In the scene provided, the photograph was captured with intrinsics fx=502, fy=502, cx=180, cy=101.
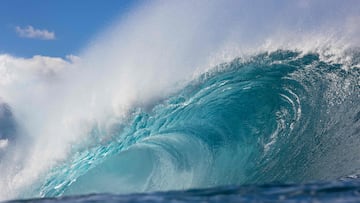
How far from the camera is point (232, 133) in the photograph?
1456 centimetres

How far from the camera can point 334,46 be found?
47.6 feet

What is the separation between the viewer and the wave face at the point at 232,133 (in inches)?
499

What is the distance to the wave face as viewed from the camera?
41.5ft

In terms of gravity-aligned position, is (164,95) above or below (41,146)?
above

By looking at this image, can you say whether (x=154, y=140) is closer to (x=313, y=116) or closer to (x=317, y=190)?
(x=313, y=116)

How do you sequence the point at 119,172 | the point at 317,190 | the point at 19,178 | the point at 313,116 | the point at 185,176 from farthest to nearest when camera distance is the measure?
the point at 19,178
the point at 119,172
the point at 185,176
the point at 313,116
the point at 317,190

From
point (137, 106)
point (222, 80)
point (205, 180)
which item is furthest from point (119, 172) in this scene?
point (222, 80)

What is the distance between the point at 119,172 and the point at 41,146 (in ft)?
10.7

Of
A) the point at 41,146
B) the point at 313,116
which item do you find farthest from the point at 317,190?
the point at 41,146

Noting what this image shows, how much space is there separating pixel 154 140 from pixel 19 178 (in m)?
4.89

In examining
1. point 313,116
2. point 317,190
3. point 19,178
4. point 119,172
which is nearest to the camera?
point 317,190

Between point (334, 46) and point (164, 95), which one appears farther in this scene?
point (164, 95)

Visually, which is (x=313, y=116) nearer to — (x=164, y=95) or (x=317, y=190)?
(x=164, y=95)

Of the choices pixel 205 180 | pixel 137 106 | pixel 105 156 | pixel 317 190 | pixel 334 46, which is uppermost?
pixel 334 46
